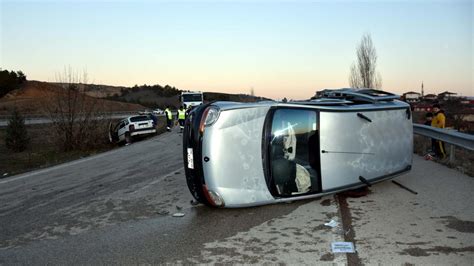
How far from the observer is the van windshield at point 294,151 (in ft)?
18.6

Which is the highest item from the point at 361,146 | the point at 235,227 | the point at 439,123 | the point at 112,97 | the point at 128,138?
the point at 112,97

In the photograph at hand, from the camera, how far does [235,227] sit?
5.12 meters

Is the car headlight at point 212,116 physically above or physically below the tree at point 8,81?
below

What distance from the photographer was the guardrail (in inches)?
331

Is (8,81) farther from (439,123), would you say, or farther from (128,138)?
(439,123)

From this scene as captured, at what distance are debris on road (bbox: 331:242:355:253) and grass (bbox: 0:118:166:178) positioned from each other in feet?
36.4

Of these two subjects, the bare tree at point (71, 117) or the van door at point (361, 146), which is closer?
the van door at point (361, 146)

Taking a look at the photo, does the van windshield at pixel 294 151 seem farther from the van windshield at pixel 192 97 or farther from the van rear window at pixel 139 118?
the van windshield at pixel 192 97

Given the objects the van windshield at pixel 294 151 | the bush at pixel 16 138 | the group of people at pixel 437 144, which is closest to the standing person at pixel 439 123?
the group of people at pixel 437 144

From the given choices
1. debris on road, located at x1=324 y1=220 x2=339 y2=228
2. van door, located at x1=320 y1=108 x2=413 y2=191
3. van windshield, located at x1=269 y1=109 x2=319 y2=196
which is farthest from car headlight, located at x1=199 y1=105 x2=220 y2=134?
debris on road, located at x1=324 y1=220 x2=339 y2=228

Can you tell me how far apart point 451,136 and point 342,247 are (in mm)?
6309

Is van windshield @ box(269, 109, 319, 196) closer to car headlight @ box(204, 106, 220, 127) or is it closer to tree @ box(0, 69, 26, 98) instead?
car headlight @ box(204, 106, 220, 127)

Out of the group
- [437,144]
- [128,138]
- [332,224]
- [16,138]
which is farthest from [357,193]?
[16,138]

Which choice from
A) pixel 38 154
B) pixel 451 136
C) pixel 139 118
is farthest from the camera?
pixel 139 118
